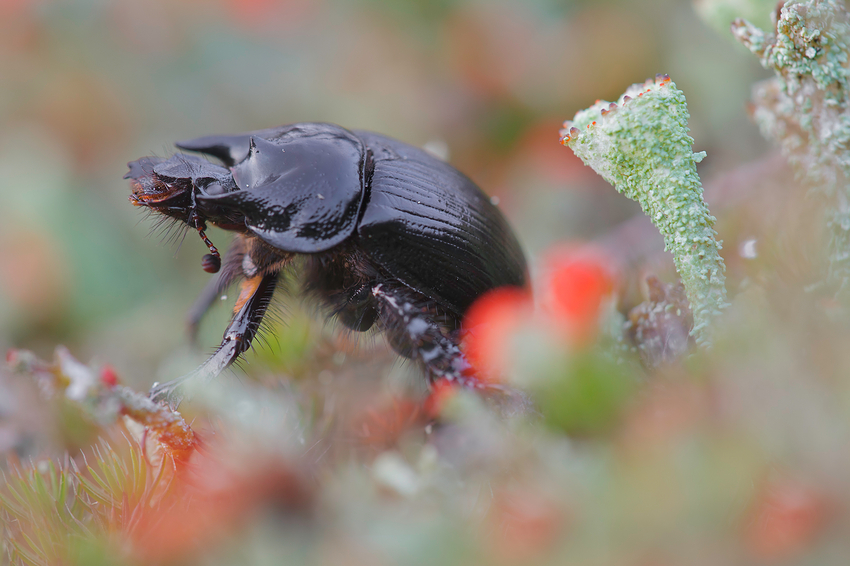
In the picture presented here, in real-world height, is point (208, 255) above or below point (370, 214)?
below

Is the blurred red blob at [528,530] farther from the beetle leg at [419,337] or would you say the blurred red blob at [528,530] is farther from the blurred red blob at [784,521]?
the beetle leg at [419,337]

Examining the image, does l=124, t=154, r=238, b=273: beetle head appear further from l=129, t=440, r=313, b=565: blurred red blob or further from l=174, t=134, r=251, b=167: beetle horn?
l=129, t=440, r=313, b=565: blurred red blob

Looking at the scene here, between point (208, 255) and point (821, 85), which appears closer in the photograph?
point (821, 85)

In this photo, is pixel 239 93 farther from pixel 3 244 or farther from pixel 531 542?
pixel 531 542

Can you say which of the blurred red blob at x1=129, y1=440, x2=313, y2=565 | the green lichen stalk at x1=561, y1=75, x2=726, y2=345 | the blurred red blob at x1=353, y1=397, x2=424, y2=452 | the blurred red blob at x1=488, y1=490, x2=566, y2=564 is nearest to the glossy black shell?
the blurred red blob at x1=353, y1=397, x2=424, y2=452

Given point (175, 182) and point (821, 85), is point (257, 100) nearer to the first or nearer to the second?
point (175, 182)

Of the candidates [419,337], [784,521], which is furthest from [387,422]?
[784,521]

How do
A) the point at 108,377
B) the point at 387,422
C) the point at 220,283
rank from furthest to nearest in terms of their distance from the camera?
1. the point at 220,283
2. the point at 387,422
3. the point at 108,377
